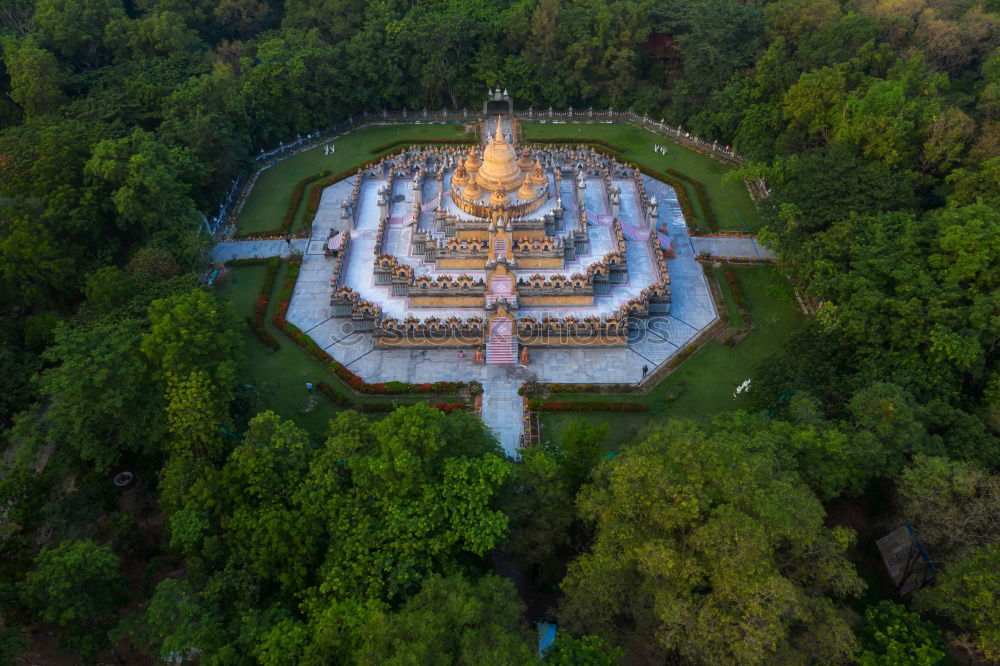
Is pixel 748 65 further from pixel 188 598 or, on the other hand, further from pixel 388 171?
pixel 188 598

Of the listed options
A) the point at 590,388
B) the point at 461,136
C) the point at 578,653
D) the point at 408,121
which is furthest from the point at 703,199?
the point at 578,653

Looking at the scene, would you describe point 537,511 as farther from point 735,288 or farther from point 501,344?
point 735,288

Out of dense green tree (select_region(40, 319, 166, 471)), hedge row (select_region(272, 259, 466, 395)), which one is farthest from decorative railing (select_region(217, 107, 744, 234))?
dense green tree (select_region(40, 319, 166, 471))

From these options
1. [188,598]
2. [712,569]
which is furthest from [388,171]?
[712,569]

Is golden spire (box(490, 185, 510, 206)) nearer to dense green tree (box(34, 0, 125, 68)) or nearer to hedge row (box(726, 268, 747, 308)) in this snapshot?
hedge row (box(726, 268, 747, 308))

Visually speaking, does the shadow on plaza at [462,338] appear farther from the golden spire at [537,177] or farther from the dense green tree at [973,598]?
the dense green tree at [973,598]
